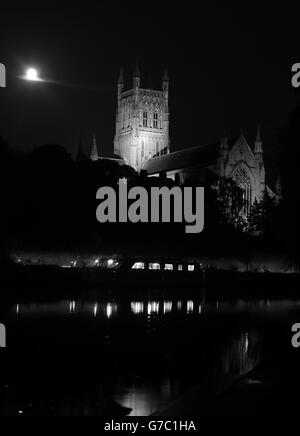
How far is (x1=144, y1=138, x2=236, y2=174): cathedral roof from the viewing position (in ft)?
468

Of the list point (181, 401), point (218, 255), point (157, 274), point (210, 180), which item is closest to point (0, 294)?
point (157, 274)

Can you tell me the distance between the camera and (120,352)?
21078 mm

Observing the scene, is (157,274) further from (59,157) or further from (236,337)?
(236,337)

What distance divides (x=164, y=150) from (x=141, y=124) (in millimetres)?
7799

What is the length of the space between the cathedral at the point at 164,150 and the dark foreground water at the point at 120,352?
104 m

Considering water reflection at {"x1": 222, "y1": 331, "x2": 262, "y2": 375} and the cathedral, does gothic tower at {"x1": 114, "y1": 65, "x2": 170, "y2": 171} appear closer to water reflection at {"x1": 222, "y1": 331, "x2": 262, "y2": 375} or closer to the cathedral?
the cathedral

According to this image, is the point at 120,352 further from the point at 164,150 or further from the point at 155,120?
the point at 155,120

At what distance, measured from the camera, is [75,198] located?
7012 cm

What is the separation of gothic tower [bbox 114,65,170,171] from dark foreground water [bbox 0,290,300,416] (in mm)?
143481
